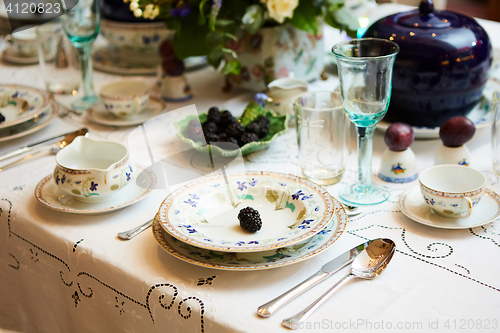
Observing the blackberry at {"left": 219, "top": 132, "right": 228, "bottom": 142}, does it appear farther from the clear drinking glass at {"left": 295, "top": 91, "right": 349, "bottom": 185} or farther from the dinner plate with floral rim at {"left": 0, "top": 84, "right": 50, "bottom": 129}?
the dinner plate with floral rim at {"left": 0, "top": 84, "right": 50, "bottom": 129}

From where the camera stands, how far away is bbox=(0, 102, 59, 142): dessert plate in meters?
1.08

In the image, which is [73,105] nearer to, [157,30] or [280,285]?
[157,30]

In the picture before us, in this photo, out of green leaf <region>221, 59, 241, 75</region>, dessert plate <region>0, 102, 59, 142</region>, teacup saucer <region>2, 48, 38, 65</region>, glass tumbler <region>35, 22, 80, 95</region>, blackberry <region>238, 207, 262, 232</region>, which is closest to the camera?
blackberry <region>238, 207, 262, 232</region>

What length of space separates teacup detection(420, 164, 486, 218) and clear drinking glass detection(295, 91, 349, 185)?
0.17 m

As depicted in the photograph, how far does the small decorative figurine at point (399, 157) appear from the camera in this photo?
2.89 ft

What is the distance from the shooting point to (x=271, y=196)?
0.79 m

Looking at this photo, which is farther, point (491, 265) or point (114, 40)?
point (114, 40)

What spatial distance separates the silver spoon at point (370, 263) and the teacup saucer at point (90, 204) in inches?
14.5

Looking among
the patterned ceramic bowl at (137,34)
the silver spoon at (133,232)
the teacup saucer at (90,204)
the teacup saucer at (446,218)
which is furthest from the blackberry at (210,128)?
the patterned ceramic bowl at (137,34)

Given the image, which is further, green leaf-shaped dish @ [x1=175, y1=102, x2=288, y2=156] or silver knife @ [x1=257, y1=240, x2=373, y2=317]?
green leaf-shaped dish @ [x1=175, y1=102, x2=288, y2=156]

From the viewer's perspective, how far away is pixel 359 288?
629 mm

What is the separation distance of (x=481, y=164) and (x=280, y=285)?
0.53m

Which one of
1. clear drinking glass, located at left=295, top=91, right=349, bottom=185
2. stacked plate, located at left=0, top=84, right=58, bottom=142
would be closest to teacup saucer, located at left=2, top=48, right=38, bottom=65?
stacked plate, located at left=0, top=84, right=58, bottom=142

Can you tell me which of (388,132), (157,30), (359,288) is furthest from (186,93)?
(359,288)
